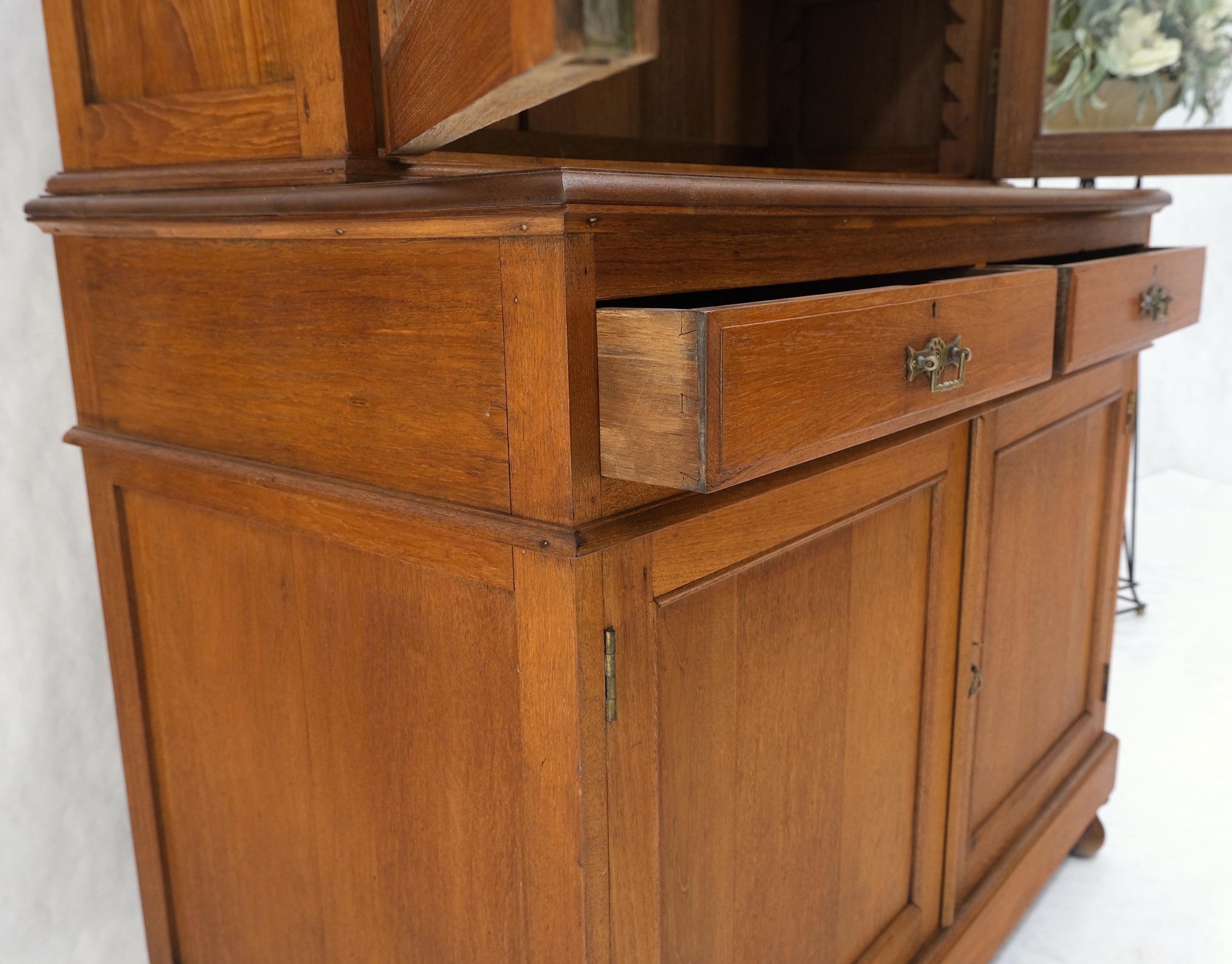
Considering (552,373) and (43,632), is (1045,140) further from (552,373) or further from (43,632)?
(43,632)

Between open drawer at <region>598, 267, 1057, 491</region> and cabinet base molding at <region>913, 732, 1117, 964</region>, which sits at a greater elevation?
open drawer at <region>598, 267, 1057, 491</region>

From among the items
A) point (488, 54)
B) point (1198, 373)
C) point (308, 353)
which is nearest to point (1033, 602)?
point (308, 353)

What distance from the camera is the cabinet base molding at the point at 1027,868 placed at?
1.19 m

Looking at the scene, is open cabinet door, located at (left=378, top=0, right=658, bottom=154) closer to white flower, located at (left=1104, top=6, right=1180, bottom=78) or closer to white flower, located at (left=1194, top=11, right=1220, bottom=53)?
white flower, located at (left=1104, top=6, right=1180, bottom=78)

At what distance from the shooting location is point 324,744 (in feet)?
2.79

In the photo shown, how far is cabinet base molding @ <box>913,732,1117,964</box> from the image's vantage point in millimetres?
1186

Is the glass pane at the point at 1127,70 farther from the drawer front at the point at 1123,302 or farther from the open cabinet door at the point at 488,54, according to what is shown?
the open cabinet door at the point at 488,54

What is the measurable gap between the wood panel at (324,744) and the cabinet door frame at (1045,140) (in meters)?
0.99

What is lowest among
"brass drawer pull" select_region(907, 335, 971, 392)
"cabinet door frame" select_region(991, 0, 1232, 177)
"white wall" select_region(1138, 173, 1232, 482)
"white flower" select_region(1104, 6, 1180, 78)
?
"white wall" select_region(1138, 173, 1232, 482)

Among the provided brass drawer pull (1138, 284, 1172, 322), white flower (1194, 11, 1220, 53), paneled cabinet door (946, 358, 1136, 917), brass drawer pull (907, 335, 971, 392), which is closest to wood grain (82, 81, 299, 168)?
brass drawer pull (907, 335, 971, 392)

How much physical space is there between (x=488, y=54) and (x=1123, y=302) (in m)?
0.84

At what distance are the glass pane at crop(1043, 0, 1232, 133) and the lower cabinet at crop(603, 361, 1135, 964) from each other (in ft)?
1.01

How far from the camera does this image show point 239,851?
97 centimetres

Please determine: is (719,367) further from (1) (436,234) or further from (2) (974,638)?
(2) (974,638)
